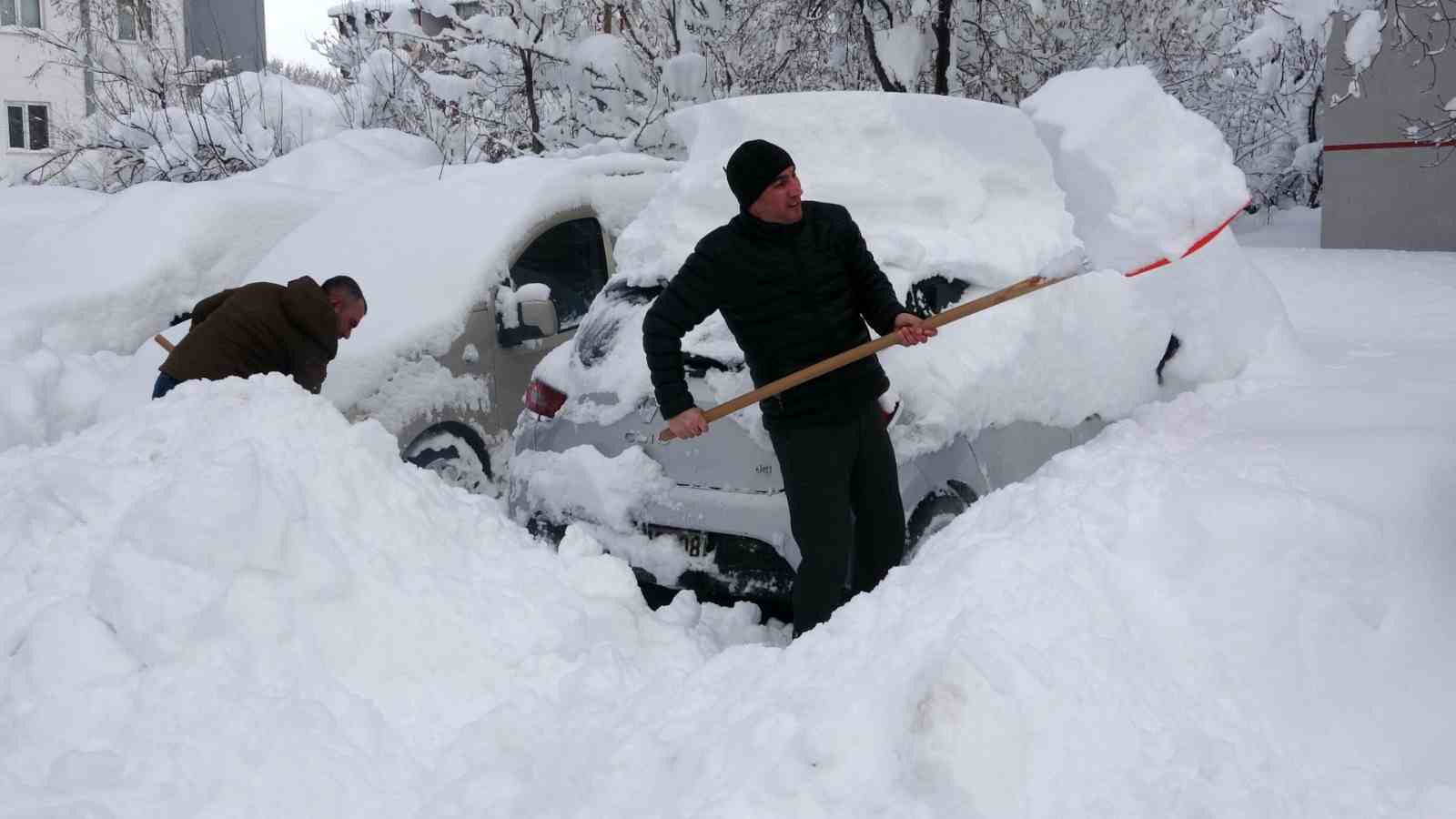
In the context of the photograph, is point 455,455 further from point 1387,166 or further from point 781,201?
point 1387,166

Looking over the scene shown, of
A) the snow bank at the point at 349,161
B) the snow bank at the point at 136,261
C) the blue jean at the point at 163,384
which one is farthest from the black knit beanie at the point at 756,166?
the snow bank at the point at 349,161

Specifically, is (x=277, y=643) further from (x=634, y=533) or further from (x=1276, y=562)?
(x=1276, y=562)

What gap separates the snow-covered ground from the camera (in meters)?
2.38

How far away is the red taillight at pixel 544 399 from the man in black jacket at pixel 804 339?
0.91 m

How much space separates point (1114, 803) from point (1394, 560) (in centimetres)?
112

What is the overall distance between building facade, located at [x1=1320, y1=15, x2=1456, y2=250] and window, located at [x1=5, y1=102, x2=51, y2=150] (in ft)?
81.8

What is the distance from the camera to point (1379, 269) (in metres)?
10.7

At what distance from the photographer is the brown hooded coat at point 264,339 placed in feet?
15.6

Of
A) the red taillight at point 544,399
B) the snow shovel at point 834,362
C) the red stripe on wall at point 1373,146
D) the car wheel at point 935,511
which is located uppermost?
the red stripe on wall at point 1373,146

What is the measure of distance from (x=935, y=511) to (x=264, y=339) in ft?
8.86

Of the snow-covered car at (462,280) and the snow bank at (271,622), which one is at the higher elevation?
the snow-covered car at (462,280)

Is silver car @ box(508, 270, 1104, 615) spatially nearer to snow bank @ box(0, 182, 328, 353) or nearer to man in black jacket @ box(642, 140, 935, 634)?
man in black jacket @ box(642, 140, 935, 634)

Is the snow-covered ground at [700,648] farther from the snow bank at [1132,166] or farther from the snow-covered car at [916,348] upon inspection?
the snow bank at [1132,166]

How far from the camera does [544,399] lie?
14.7 feet
